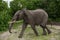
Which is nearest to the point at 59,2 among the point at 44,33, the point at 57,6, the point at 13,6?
the point at 57,6

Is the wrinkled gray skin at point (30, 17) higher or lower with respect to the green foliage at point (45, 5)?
higher

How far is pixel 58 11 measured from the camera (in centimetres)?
1712

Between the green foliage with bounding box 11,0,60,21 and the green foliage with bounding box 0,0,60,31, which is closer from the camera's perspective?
the green foliage with bounding box 0,0,60,31

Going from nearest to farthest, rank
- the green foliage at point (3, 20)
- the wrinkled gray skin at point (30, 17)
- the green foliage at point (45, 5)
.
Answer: the wrinkled gray skin at point (30, 17)
the green foliage at point (3, 20)
the green foliage at point (45, 5)

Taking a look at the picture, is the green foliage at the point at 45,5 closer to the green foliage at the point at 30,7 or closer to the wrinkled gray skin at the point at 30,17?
the green foliage at the point at 30,7

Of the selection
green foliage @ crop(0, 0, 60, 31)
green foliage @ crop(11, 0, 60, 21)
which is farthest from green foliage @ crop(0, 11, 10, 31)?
green foliage @ crop(11, 0, 60, 21)

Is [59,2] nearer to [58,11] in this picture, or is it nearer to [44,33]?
[58,11]

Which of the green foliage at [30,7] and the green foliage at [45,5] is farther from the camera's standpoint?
the green foliage at [45,5]

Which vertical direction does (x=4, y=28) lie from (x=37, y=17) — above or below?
below

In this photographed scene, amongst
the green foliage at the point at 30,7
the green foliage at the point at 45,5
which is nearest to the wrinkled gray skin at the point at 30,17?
the green foliage at the point at 30,7

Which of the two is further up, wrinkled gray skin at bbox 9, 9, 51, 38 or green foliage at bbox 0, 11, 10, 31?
wrinkled gray skin at bbox 9, 9, 51, 38

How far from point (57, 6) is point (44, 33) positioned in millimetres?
6213

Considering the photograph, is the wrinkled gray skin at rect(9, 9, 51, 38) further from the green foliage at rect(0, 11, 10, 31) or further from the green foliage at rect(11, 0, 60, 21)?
the green foliage at rect(11, 0, 60, 21)

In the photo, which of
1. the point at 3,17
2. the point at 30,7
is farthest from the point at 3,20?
the point at 30,7
